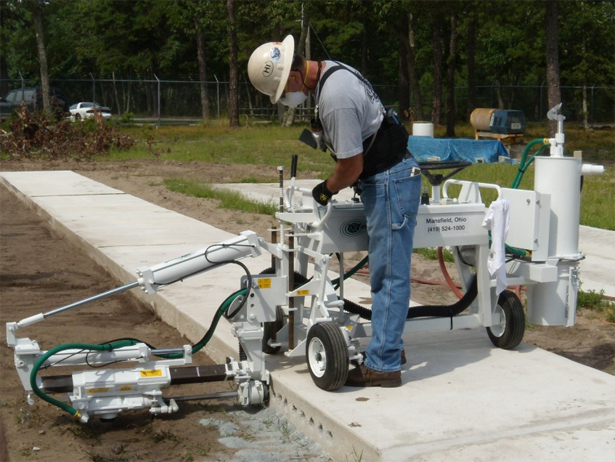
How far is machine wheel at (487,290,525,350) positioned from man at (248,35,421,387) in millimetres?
911

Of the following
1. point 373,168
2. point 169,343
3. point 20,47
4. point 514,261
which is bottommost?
point 169,343

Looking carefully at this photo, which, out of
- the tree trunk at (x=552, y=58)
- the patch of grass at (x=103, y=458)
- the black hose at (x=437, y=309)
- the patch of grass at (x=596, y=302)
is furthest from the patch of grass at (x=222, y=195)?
the tree trunk at (x=552, y=58)

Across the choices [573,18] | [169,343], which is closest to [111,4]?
[573,18]

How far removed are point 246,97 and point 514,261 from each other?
52650 mm

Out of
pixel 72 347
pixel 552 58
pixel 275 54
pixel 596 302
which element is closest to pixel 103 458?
pixel 72 347

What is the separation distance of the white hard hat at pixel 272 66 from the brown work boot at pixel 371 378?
58.5 inches

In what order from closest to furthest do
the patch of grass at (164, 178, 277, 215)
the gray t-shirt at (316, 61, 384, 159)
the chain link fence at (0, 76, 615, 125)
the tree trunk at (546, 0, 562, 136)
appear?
the gray t-shirt at (316, 61, 384, 159)
the patch of grass at (164, 178, 277, 215)
the tree trunk at (546, 0, 562, 136)
the chain link fence at (0, 76, 615, 125)

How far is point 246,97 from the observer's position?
57.0 metres

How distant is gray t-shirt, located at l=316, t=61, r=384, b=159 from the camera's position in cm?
443

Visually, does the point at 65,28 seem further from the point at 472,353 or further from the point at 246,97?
the point at 472,353

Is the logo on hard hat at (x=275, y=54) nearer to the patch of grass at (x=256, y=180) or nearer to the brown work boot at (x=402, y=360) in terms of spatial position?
the brown work boot at (x=402, y=360)

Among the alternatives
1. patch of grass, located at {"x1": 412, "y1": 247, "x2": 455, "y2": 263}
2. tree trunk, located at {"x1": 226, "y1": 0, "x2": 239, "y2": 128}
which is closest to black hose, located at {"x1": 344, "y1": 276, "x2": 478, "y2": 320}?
patch of grass, located at {"x1": 412, "y1": 247, "x2": 455, "y2": 263}

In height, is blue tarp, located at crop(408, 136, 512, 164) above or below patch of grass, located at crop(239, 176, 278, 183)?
above

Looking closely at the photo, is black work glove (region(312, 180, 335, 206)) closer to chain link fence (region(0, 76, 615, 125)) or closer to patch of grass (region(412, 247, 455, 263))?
patch of grass (region(412, 247, 455, 263))
